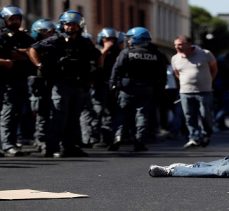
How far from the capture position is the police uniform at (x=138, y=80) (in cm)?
1597

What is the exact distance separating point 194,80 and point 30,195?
27.4ft

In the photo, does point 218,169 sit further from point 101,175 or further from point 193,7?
point 193,7

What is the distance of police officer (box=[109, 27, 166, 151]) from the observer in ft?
52.4

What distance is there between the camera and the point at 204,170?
10562 mm

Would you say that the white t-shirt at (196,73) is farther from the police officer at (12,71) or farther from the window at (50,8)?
the window at (50,8)

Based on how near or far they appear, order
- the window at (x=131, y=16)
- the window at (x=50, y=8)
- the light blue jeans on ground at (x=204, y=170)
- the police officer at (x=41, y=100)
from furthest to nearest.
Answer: the window at (x=131, y=16), the window at (x=50, y=8), the police officer at (x=41, y=100), the light blue jeans on ground at (x=204, y=170)

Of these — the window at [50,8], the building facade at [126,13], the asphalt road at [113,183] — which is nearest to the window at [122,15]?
the building facade at [126,13]

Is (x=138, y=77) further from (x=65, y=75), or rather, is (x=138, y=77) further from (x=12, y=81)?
(x=12, y=81)

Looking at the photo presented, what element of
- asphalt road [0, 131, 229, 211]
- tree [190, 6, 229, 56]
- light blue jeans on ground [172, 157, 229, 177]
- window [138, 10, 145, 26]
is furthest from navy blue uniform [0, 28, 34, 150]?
tree [190, 6, 229, 56]

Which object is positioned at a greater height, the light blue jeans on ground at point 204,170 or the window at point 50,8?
the window at point 50,8

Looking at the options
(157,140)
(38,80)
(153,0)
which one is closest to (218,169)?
(38,80)

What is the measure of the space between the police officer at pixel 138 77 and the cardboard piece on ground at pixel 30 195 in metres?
6.91

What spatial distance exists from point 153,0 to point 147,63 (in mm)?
54457

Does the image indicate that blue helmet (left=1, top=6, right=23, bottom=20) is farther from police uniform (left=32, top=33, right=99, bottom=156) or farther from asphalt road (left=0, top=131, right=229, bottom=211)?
asphalt road (left=0, top=131, right=229, bottom=211)
